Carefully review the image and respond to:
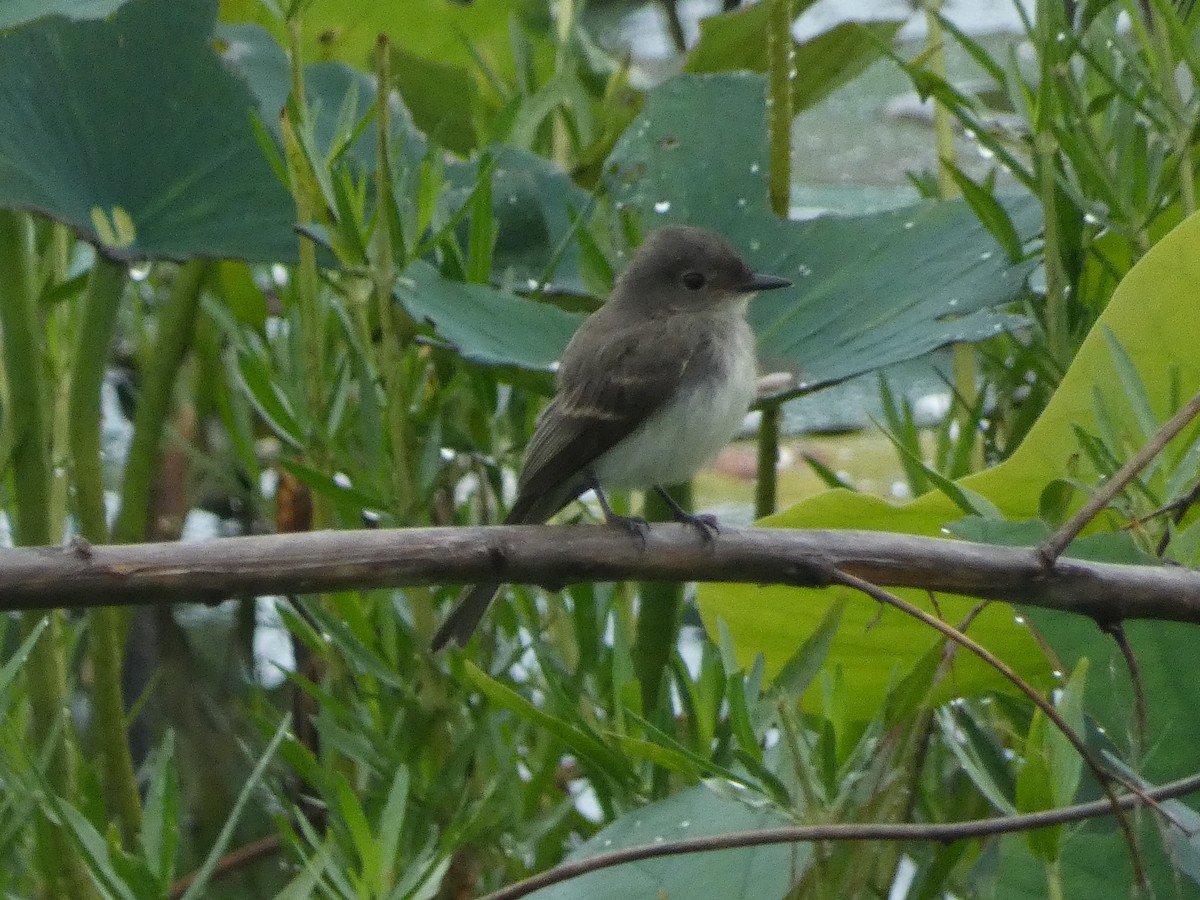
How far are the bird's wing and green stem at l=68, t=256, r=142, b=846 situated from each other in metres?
Answer: 0.39

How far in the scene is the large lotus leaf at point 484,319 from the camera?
136 cm

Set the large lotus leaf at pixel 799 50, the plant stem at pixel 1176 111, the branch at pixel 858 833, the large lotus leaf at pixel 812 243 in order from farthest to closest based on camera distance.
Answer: the large lotus leaf at pixel 799 50, the large lotus leaf at pixel 812 243, the plant stem at pixel 1176 111, the branch at pixel 858 833

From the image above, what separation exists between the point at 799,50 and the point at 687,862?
1.15 metres

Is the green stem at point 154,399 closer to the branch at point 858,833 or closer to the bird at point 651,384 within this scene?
the bird at point 651,384

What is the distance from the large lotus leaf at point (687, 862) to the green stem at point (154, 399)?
0.73 meters

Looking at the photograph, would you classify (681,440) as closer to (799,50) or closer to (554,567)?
(799,50)

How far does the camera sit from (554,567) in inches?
43.3

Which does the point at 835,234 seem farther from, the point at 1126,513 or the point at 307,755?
the point at 307,755

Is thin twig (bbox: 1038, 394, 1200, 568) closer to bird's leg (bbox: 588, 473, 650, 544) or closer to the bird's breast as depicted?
bird's leg (bbox: 588, 473, 650, 544)

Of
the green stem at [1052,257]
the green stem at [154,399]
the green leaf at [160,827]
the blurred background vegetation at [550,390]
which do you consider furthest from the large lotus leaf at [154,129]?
the green stem at [1052,257]

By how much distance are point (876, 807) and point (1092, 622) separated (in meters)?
0.21

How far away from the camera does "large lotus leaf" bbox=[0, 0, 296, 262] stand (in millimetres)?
1580

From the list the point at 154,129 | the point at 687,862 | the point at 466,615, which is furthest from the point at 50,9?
→ the point at 687,862

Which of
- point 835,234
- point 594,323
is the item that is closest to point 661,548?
point 835,234
